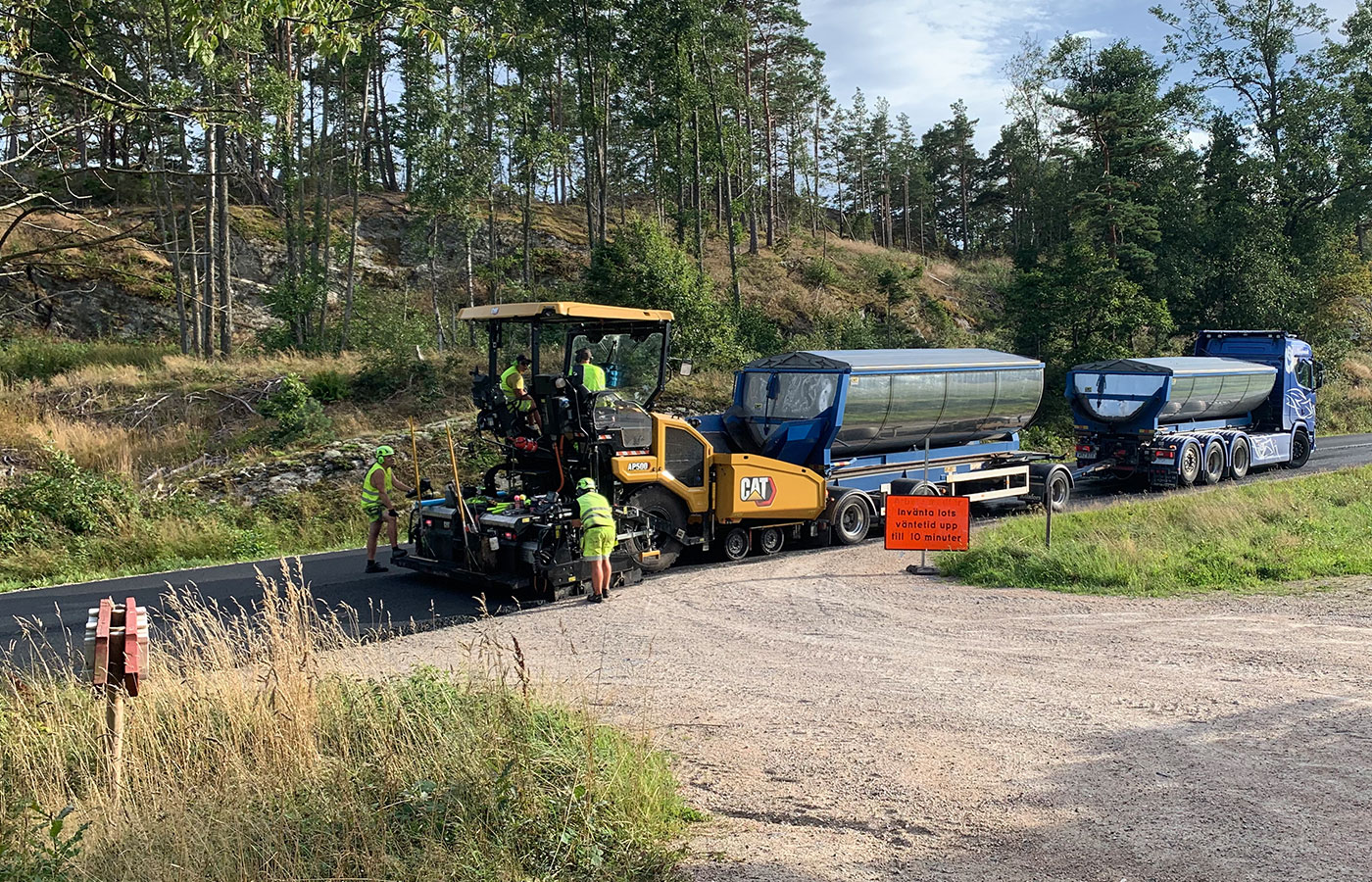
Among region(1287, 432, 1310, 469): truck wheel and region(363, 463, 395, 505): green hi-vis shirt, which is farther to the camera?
region(1287, 432, 1310, 469): truck wheel

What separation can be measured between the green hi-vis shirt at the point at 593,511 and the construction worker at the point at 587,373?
1.52 m

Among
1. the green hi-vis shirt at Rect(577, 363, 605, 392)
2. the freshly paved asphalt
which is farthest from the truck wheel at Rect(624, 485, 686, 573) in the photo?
the freshly paved asphalt

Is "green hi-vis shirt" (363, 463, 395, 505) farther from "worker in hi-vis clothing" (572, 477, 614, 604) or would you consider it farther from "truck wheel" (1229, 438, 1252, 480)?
"truck wheel" (1229, 438, 1252, 480)

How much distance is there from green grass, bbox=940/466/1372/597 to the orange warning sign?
14.8 inches

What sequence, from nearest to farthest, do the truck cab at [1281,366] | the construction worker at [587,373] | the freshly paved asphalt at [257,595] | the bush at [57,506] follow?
the freshly paved asphalt at [257,595]
the construction worker at [587,373]
the bush at [57,506]
the truck cab at [1281,366]

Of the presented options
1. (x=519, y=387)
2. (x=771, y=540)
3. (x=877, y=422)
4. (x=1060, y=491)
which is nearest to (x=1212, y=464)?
(x=1060, y=491)

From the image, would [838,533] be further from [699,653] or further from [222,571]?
[222,571]

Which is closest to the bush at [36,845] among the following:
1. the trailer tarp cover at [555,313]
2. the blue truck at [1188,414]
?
the trailer tarp cover at [555,313]

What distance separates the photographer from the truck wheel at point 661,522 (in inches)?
466

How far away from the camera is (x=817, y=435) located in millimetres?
14031

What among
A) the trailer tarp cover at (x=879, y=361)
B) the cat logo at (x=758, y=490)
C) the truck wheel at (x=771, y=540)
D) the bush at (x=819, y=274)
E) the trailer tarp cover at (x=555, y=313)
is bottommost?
the truck wheel at (x=771, y=540)

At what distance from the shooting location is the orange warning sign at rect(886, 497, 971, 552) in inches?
471

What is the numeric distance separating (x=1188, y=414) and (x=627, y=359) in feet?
44.9

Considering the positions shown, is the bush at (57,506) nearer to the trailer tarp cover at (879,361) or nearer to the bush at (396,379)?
the bush at (396,379)
